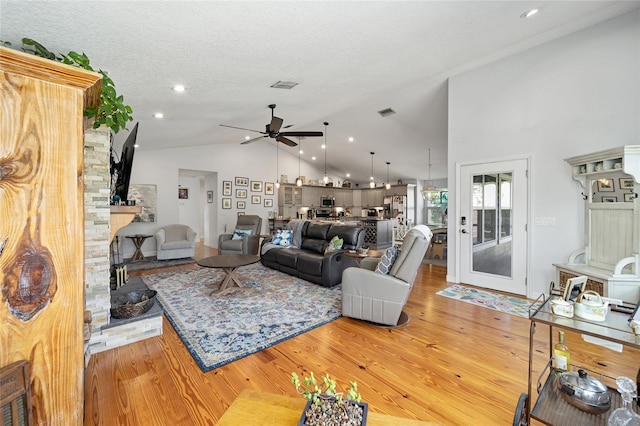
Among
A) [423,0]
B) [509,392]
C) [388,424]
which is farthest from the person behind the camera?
[423,0]

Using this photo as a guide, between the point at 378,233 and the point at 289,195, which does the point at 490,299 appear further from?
the point at 289,195

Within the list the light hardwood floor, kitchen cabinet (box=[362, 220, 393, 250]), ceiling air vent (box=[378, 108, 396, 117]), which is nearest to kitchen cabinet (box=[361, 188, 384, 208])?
kitchen cabinet (box=[362, 220, 393, 250])

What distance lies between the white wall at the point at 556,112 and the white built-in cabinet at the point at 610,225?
21cm

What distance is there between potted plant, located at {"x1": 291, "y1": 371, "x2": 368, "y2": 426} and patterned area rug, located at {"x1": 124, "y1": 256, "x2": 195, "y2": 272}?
574cm

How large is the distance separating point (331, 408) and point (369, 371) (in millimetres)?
1283

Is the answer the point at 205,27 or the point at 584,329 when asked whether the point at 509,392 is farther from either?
the point at 205,27

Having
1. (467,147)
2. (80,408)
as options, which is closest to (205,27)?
(80,408)

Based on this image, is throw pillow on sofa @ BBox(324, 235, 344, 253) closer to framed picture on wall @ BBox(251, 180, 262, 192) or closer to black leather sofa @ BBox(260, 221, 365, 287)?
black leather sofa @ BBox(260, 221, 365, 287)

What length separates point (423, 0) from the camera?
7.39 feet

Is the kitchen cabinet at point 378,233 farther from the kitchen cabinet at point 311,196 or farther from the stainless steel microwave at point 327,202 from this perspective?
the kitchen cabinet at point 311,196

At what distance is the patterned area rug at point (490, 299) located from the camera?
11.2ft

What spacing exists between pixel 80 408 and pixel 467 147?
5.11 m

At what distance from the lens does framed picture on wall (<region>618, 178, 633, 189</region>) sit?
9.31 feet

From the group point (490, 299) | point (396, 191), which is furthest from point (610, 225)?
point (396, 191)
